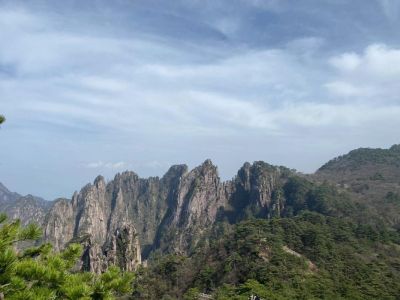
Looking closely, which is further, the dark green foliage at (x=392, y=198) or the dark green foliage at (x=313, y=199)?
the dark green foliage at (x=313, y=199)

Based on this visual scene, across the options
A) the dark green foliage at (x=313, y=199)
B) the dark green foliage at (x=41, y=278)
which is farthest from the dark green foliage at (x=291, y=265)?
the dark green foliage at (x=313, y=199)

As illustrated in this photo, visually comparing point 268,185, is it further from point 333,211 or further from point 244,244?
point 244,244

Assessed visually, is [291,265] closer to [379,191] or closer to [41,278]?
[41,278]

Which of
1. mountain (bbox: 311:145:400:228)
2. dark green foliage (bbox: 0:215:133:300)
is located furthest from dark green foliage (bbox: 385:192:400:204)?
dark green foliage (bbox: 0:215:133:300)

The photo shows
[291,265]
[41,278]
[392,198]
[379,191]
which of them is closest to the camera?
[41,278]

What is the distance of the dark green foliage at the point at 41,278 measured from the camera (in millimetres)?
9688

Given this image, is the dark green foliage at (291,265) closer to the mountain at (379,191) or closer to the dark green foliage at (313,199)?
the mountain at (379,191)

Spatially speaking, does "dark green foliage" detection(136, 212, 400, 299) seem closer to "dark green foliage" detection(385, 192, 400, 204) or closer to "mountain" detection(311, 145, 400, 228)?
"mountain" detection(311, 145, 400, 228)

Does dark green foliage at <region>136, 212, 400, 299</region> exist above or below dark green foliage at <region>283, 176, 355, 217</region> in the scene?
below

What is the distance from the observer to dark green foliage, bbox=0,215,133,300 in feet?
31.8

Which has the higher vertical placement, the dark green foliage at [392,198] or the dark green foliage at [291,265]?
the dark green foliage at [392,198]

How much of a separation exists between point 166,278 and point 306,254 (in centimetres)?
2772

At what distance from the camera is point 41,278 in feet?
33.6

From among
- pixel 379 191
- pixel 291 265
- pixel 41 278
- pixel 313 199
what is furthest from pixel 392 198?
pixel 41 278
